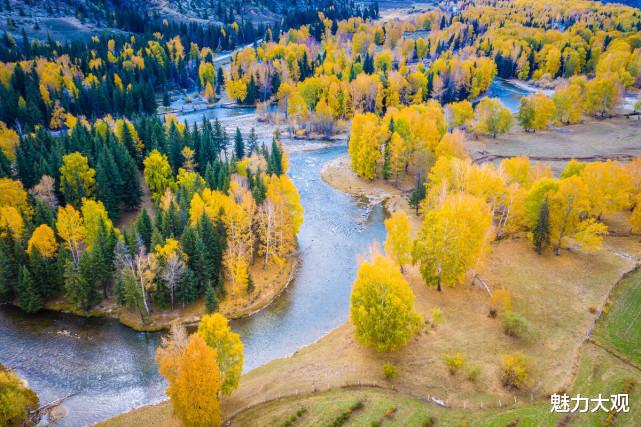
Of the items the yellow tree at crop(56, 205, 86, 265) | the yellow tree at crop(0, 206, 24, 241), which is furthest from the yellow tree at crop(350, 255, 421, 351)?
the yellow tree at crop(0, 206, 24, 241)

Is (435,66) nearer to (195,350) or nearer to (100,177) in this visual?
(100,177)

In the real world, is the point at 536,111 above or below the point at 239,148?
above

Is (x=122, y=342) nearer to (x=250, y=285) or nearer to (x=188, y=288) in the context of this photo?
(x=188, y=288)

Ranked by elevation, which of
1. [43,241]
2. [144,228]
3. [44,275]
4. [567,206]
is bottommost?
[44,275]

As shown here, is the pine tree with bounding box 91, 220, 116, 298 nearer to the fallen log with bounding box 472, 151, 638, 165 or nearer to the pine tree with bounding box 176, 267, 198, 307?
the pine tree with bounding box 176, 267, 198, 307

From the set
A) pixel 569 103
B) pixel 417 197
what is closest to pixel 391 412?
pixel 417 197
